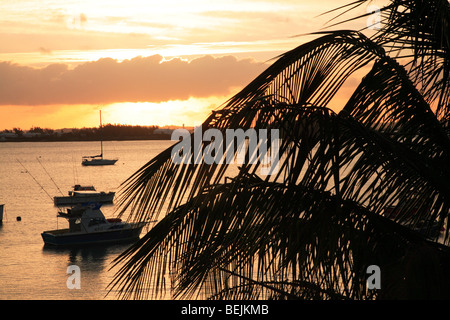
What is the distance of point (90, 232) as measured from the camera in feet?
168

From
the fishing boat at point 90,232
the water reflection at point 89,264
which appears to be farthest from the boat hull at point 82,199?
the water reflection at point 89,264

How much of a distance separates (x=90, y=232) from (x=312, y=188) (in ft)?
163

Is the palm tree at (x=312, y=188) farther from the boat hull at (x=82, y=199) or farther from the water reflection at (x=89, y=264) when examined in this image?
the boat hull at (x=82, y=199)

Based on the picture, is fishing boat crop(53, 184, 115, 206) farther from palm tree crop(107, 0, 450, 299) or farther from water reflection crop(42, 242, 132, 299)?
palm tree crop(107, 0, 450, 299)

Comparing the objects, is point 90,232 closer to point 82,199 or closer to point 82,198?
point 82,198

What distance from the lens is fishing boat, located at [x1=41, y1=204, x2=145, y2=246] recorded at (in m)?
50.7

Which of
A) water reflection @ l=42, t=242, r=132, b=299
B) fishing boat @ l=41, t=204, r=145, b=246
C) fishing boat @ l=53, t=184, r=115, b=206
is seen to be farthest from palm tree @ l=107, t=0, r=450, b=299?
fishing boat @ l=53, t=184, r=115, b=206

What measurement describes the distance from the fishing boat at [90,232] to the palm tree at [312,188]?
47720mm

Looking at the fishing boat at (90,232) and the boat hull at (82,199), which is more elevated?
the boat hull at (82,199)

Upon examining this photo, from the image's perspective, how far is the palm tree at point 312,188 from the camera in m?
3.21

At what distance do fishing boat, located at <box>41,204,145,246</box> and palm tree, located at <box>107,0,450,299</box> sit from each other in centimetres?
4772

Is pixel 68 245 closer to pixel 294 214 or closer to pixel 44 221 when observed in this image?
pixel 44 221

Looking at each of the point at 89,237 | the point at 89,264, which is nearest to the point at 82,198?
the point at 89,237
